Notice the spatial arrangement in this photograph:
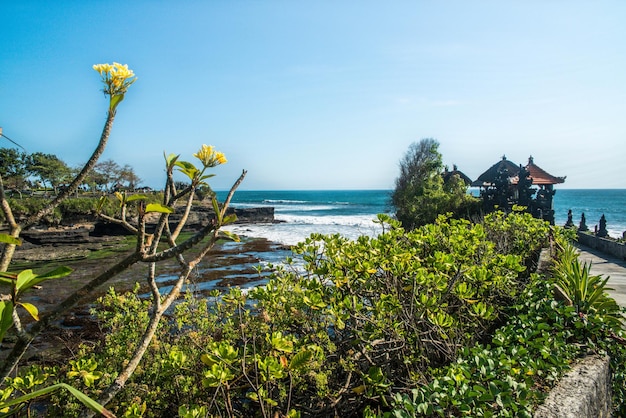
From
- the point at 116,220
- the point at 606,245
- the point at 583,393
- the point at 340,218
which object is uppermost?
the point at 116,220

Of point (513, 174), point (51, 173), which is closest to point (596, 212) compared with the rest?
point (513, 174)

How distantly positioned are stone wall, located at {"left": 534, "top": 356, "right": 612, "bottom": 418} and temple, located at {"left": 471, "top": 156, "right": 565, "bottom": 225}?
15.9 metres

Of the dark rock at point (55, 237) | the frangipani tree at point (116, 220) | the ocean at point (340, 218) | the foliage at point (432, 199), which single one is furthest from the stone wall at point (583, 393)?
the dark rock at point (55, 237)

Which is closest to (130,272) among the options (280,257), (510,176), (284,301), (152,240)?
(280,257)

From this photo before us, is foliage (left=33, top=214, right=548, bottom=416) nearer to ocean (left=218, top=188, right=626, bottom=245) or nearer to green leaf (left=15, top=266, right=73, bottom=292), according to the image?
green leaf (left=15, top=266, right=73, bottom=292)

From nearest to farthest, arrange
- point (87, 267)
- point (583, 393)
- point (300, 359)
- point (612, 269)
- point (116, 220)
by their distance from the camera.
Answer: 1. point (116, 220)
2. point (300, 359)
3. point (583, 393)
4. point (612, 269)
5. point (87, 267)

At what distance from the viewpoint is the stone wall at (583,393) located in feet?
6.52

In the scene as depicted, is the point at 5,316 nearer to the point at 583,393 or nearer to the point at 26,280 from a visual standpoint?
the point at 26,280

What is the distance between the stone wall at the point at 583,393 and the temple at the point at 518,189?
52.2 feet

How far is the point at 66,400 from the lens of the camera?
3139 mm

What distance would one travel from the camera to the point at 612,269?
8.89 m

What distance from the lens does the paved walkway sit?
6.14 metres

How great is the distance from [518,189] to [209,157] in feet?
67.7

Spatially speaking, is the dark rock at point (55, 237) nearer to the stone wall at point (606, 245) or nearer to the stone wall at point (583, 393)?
the stone wall at point (606, 245)
